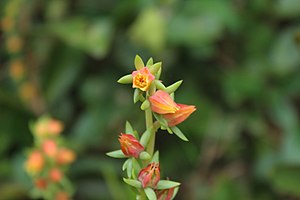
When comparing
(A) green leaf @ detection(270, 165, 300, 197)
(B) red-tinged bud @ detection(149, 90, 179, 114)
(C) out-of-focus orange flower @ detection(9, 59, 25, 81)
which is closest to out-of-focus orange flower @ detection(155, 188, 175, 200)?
(B) red-tinged bud @ detection(149, 90, 179, 114)

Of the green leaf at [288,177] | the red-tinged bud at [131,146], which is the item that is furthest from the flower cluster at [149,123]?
the green leaf at [288,177]

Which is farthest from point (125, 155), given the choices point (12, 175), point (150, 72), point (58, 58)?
point (58, 58)

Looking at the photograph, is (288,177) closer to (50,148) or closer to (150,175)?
(50,148)

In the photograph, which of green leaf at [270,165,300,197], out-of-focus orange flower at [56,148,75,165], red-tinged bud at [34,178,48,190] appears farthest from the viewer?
green leaf at [270,165,300,197]

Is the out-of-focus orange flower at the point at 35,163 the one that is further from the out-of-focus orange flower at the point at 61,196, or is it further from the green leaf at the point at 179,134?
the green leaf at the point at 179,134

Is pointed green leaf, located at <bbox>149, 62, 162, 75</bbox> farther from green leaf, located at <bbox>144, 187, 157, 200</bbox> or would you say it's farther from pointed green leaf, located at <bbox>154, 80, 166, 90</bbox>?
green leaf, located at <bbox>144, 187, 157, 200</bbox>
